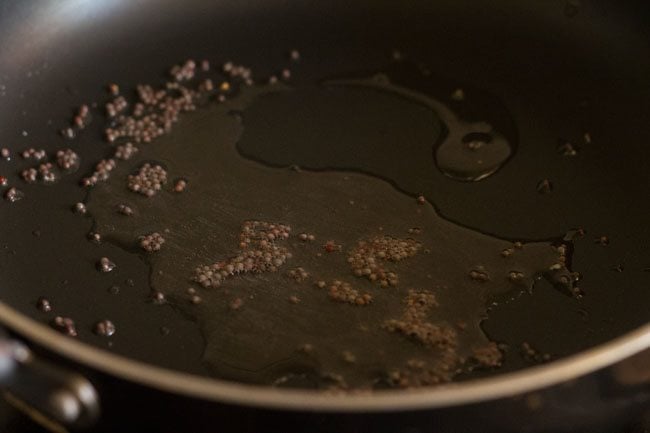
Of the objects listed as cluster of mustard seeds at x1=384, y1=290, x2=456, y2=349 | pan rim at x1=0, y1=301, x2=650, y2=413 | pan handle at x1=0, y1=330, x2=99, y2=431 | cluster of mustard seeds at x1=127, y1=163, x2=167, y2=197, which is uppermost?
cluster of mustard seeds at x1=127, y1=163, x2=167, y2=197

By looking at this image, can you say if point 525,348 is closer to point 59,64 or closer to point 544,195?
point 544,195

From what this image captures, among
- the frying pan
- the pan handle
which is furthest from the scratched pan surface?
the pan handle

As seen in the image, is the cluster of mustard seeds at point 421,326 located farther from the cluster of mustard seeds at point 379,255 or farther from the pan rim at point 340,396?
the pan rim at point 340,396

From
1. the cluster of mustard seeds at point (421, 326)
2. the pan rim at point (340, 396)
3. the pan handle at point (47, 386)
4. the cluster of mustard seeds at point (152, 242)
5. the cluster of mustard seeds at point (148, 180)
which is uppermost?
the cluster of mustard seeds at point (148, 180)

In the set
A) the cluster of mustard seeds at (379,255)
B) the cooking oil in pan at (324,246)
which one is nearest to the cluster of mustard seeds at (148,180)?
the cooking oil in pan at (324,246)

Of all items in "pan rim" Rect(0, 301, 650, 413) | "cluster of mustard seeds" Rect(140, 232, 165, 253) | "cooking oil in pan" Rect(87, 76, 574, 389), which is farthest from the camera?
"cluster of mustard seeds" Rect(140, 232, 165, 253)

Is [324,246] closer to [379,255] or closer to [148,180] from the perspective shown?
[379,255]

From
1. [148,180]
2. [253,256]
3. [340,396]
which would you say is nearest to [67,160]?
[148,180]

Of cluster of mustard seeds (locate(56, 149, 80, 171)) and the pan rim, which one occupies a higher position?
cluster of mustard seeds (locate(56, 149, 80, 171))

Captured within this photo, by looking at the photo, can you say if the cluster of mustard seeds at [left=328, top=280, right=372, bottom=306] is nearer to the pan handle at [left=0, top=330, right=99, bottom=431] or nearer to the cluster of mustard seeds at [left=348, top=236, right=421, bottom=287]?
the cluster of mustard seeds at [left=348, top=236, right=421, bottom=287]
